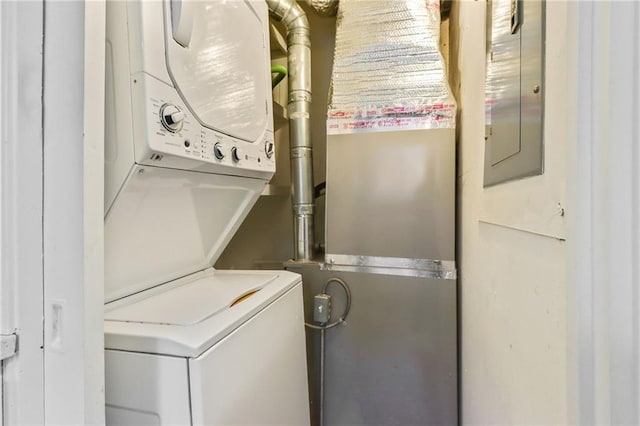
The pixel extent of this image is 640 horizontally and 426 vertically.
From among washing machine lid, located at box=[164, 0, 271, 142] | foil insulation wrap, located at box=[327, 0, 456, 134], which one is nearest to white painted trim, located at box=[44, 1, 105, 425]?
washing machine lid, located at box=[164, 0, 271, 142]

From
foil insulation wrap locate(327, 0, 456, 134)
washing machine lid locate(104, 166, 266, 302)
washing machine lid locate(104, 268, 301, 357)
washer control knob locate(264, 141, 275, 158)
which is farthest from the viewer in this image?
foil insulation wrap locate(327, 0, 456, 134)

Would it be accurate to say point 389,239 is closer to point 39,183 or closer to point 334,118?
point 334,118

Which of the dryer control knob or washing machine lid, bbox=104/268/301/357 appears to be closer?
washing machine lid, bbox=104/268/301/357

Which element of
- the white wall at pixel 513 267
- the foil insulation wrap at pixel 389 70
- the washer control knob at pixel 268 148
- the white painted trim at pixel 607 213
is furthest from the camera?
the foil insulation wrap at pixel 389 70

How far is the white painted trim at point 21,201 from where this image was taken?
58 cm

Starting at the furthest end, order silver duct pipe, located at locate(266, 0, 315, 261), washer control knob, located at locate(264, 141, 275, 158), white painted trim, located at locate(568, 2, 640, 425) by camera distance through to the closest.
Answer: silver duct pipe, located at locate(266, 0, 315, 261), washer control knob, located at locate(264, 141, 275, 158), white painted trim, located at locate(568, 2, 640, 425)

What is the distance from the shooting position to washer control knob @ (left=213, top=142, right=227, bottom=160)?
0.96m

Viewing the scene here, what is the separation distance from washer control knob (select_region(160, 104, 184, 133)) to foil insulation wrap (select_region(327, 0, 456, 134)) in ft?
3.12

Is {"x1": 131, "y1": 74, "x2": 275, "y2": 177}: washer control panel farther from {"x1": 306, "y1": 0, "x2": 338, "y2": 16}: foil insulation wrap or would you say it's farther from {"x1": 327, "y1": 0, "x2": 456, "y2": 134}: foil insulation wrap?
{"x1": 306, "y1": 0, "x2": 338, "y2": 16}: foil insulation wrap

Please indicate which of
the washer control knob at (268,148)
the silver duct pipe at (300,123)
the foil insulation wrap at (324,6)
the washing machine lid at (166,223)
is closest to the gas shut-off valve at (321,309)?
the silver duct pipe at (300,123)

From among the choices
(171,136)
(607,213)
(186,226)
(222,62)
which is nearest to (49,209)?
(171,136)

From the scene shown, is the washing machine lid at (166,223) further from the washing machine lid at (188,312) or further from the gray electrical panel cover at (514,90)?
the gray electrical panel cover at (514,90)

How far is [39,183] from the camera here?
608mm

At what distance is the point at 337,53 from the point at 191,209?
44.4 inches
